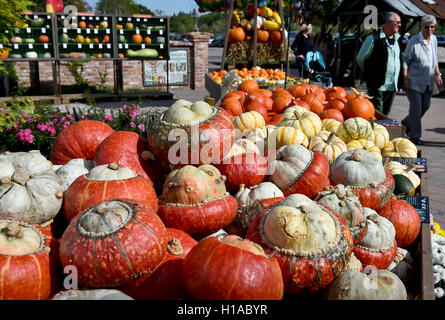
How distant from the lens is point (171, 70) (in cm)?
1341

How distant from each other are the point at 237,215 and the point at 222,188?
0.22m

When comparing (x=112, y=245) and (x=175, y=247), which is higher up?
(x=112, y=245)

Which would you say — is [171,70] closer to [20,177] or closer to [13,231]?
[20,177]

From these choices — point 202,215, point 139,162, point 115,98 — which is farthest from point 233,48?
point 202,215

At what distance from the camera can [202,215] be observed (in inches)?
84.2

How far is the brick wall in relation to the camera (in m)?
11.7

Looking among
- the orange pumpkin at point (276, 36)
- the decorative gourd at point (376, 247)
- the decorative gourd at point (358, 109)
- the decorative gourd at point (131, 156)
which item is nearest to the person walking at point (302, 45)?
the orange pumpkin at point (276, 36)

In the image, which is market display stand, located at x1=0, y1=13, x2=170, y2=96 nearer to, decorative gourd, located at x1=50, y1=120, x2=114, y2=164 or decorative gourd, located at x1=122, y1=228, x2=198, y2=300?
decorative gourd, located at x1=50, y1=120, x2=114, y2=164

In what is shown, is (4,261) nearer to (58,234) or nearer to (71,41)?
(58,234)

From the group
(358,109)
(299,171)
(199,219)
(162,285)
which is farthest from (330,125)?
(162,285)

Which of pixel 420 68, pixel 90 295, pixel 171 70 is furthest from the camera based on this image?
pixel 171 70

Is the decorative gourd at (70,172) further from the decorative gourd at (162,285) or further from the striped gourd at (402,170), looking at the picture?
the striped gourd at (402,170)

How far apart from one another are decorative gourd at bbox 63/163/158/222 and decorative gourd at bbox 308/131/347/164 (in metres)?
1.53

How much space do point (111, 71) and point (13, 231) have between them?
11918mm
